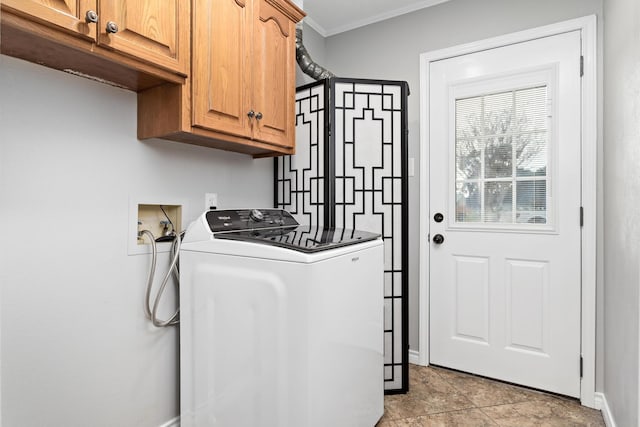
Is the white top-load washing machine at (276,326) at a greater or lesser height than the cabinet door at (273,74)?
lesser

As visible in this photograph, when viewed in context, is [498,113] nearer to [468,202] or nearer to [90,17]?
[468,202]

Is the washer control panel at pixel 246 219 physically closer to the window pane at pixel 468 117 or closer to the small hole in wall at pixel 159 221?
the small hole in wall at pixel 159 221

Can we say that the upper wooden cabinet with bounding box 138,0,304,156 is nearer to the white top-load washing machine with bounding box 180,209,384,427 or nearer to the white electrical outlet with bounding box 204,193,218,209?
the white electrical outlet with bounding box 204,193,218,209

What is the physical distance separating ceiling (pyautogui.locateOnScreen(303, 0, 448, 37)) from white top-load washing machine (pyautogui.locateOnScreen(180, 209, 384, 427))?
1731 mm

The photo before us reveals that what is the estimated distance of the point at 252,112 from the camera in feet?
5.39

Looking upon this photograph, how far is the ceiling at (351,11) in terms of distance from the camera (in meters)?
2.47

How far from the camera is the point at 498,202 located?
2.25 meters

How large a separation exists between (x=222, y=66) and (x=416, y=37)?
62.8 inches

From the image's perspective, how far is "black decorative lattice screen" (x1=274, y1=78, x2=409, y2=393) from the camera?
2.06 meters

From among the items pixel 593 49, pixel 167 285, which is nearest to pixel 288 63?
pixel 167 285

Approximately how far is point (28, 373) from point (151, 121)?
994 millimetres

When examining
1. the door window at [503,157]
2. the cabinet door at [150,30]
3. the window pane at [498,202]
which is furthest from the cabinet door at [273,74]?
the window pane at [498,202]

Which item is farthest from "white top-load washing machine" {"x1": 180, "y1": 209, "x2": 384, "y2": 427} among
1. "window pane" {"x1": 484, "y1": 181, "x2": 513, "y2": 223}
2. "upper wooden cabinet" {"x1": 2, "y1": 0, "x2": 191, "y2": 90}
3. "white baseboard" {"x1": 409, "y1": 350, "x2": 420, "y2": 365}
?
"window pane" {"x1": 484, "y1": 181, "x2": 513, "y2": 223}

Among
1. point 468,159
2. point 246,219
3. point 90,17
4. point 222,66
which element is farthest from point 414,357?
point 90,17
